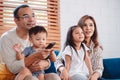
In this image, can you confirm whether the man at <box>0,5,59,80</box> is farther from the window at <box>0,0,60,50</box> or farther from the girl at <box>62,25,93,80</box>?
the window at <box>0,0,60,50</box>

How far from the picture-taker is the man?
1667 millimetres

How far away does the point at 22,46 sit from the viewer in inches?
72.2

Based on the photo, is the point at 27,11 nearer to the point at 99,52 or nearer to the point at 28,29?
the point at 28,29

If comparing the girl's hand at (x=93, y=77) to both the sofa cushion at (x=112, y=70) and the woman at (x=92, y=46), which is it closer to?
the woman at (x=92, y=46)

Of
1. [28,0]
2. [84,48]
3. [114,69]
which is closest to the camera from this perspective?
[84,48]

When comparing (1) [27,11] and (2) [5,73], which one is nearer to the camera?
(2) [5,73]

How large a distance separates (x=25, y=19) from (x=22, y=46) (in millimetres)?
216

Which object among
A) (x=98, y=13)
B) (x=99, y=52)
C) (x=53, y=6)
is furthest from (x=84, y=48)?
(x=98, y=13)

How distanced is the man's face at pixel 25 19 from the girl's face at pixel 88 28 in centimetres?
53

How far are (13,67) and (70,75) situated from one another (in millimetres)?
472

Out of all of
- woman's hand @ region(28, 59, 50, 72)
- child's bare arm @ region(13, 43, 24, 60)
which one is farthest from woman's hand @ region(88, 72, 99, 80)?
child's bare arm @ region(13, 43, 24, 60)

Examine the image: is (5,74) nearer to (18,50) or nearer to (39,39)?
(18,50)

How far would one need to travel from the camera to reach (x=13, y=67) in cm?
170

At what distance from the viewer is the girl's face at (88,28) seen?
216 cm
